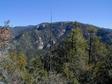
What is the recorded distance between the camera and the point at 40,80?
1340 inches

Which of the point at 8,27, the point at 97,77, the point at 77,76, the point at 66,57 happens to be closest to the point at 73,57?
the point at 66,57

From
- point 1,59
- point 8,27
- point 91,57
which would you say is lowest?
point 91,57

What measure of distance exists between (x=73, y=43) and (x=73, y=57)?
141 inches

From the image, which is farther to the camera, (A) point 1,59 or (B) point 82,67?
(B) point 82,67

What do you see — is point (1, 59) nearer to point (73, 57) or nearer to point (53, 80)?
point (53, 80)

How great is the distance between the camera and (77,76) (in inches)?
1640

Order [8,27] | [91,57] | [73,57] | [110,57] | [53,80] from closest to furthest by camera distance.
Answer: [8,27]
[53,80]
[110,57]
[73,57]
[91,57]

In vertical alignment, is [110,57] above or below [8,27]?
below

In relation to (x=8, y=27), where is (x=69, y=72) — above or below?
below

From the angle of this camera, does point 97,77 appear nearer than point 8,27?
No

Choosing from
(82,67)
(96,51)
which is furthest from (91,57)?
(82,67)

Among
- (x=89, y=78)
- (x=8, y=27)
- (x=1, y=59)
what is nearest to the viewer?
(x=1, y=59)

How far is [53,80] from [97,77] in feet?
21.0

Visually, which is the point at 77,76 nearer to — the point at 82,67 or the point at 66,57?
the point at 82,67
